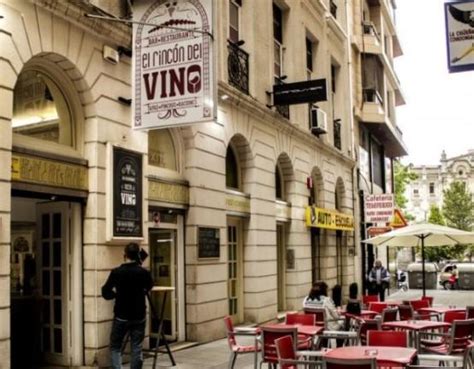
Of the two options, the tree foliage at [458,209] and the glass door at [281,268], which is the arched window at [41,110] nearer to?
the glass door at [281,268]

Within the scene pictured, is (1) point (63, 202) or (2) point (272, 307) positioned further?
(2) point (272, 307)

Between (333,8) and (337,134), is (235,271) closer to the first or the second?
(337,134)

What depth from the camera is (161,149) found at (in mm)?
13406

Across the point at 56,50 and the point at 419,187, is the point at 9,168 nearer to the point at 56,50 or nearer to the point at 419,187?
the point at 56,50

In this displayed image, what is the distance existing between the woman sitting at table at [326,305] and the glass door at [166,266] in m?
3.01

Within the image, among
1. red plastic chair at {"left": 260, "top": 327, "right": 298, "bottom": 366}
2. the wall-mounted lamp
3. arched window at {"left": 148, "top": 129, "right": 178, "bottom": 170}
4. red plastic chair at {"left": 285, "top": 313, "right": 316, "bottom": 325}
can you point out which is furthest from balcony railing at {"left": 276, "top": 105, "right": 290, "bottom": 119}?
red plastic chair at {"left": 260, "top": 327, "right": 298, "bottom": 366}

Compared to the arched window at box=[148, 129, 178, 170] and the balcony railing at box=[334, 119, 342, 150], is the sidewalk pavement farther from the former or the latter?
the balcony railing at box=[334, 119, 342, 150]

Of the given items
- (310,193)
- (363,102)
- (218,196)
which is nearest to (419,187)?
(363,102)

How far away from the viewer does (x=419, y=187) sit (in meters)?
130

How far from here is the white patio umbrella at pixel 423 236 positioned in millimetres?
14804

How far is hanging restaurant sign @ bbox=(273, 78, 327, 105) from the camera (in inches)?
681

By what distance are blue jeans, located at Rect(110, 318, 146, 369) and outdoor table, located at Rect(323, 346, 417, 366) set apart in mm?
2706

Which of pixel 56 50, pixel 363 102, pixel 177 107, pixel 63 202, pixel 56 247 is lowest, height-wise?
pixel 56 247

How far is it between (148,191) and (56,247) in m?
2.08
